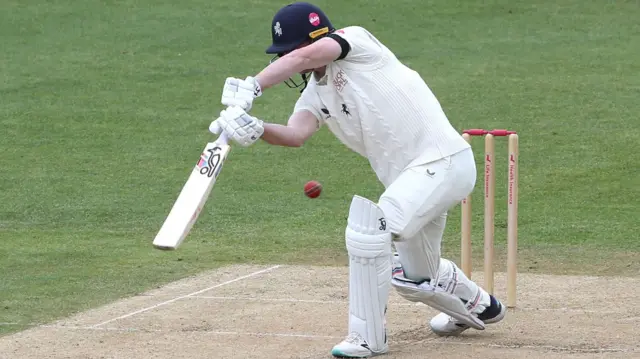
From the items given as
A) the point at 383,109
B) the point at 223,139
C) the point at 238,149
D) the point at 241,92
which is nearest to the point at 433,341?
the point at 383,109

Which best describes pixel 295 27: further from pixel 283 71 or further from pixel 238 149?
pixel 238 149

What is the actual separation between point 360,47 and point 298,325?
1588 millimetres

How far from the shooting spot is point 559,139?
11305 millimetres

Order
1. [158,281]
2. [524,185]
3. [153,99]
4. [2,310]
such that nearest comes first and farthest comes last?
[2,310] → [158,281] → [524,185] → [153,99]

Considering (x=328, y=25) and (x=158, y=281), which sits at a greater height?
(x=328, y=25)

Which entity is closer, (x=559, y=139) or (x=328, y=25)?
(x=328, y=25)

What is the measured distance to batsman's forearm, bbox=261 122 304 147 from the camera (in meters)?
5.29

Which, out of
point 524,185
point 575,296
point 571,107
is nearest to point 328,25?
point 575,296

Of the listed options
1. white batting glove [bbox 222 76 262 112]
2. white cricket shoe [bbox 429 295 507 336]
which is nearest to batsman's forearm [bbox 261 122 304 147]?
white batting glove [bbox 222 76 262 112]

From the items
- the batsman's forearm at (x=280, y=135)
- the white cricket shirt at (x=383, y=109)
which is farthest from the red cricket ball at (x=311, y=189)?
the white cricket shirt at (x=383, y=109)

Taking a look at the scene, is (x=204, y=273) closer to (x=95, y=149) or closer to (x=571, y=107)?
(x=95, y=149)

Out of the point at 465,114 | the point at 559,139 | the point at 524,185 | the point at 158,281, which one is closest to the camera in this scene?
the point at 158,281

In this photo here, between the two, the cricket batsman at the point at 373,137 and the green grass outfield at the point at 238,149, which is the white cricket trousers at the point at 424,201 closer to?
the cricket batsman at the point at 373,137

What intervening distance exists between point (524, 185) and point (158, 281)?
12.8 feet
